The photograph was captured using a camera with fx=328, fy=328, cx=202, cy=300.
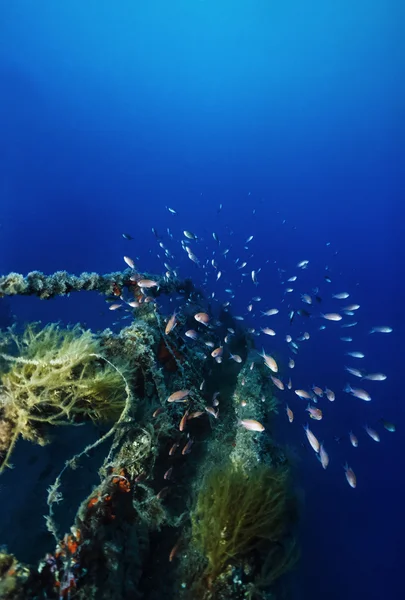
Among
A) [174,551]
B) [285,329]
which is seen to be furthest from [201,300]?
[285,329]

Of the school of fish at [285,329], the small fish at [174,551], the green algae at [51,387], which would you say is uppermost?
the school of fish at [285,329]

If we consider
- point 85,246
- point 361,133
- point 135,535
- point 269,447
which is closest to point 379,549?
point 269,447

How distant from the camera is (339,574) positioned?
12.6 m

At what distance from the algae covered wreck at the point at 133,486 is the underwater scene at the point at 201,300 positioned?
36 millimetres

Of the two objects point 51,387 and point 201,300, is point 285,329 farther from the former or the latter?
point 51,387

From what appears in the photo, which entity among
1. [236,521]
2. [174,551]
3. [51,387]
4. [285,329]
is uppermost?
[285,329]

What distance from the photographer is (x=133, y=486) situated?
5.02 meters

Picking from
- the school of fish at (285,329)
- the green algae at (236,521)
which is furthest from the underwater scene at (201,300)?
the school of fish at (285,329)

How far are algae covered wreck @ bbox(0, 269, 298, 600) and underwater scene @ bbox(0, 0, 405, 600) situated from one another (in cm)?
4

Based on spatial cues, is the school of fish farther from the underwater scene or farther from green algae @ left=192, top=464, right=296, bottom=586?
green algae @ left=192, top=464, right=296, bottom=586

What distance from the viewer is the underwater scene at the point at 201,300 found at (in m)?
4.61

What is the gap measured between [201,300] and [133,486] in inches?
382

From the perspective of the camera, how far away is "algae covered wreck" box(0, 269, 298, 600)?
4.03m

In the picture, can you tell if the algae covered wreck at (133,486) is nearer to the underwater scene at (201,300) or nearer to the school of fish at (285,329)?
the underwater scene at (201,300)
